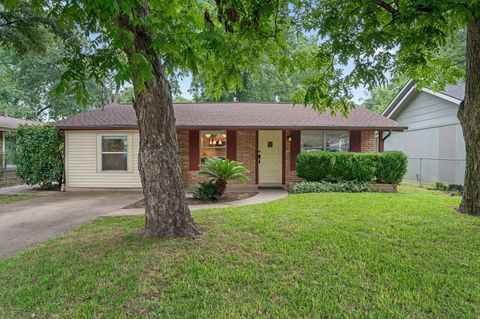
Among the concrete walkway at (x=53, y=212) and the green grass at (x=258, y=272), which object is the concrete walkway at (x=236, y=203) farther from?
the green grass at (x=258, y=272)

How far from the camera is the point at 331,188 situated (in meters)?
9.16

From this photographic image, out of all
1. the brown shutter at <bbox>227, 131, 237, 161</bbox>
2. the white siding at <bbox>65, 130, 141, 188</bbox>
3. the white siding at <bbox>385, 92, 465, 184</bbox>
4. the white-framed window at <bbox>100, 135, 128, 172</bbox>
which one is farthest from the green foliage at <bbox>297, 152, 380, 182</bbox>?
the white-framed window at <bbox>100, 135, 128, 172</bbox>

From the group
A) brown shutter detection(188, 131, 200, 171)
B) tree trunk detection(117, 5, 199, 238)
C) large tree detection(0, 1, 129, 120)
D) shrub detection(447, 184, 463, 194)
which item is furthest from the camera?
large tree detection(0, 1, 129, 120)

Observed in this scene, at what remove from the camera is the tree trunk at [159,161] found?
4160mm

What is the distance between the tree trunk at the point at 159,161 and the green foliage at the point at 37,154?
8202 mm

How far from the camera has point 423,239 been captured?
13.9 ft

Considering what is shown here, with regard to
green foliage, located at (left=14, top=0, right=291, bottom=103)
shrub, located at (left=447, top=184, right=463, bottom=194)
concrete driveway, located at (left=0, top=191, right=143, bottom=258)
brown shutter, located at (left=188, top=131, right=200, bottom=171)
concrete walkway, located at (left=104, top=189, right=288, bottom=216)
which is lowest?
concrete driveway, located at (left=0, top=191, right=143, bottom=258)

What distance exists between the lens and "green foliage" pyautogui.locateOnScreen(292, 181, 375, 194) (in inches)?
359

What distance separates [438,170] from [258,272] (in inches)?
494

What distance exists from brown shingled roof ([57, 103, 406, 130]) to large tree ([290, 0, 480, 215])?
4498 millimetres

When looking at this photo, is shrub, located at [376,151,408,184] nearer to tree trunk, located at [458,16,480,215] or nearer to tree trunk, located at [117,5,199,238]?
tree trunk, located at [458,16,480,215]

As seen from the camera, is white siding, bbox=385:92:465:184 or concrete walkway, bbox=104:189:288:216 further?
white siding, bbox=385:92:465:184

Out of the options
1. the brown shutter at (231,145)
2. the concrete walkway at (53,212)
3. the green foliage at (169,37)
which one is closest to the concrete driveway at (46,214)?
the concrete walkway at (53,212)

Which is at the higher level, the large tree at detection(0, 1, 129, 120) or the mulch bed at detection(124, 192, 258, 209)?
the large tree at detection(0, 1, 129, 120)
